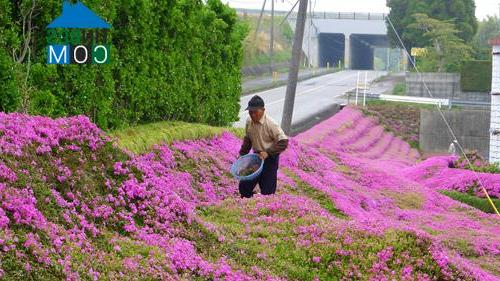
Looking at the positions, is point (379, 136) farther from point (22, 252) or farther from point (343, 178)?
point (22, 252)

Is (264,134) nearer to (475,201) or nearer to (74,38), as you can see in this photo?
(74,38)

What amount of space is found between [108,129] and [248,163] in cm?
426

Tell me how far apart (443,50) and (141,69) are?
52.0m

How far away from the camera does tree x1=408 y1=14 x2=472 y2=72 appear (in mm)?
64500

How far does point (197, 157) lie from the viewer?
16031 millimetres

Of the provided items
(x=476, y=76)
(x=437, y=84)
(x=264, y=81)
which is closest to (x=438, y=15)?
(x=437, y=84)

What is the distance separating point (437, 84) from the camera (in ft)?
202

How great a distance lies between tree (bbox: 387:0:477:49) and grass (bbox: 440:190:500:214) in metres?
51.3

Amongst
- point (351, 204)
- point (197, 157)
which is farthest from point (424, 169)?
point (197, 157)

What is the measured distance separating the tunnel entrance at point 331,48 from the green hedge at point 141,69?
84.4m

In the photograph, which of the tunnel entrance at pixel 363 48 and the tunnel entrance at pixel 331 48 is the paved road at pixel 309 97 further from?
the tunnel entrance at pixel 331 48

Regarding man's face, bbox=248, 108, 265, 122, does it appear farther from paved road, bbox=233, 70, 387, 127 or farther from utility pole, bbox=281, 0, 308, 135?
paved road, bbox=233, 70, 387, 127

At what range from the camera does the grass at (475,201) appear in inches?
877

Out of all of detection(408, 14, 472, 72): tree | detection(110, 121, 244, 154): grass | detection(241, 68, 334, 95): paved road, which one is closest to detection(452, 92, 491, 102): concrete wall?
detection(408, 14, 472, 72): tree
